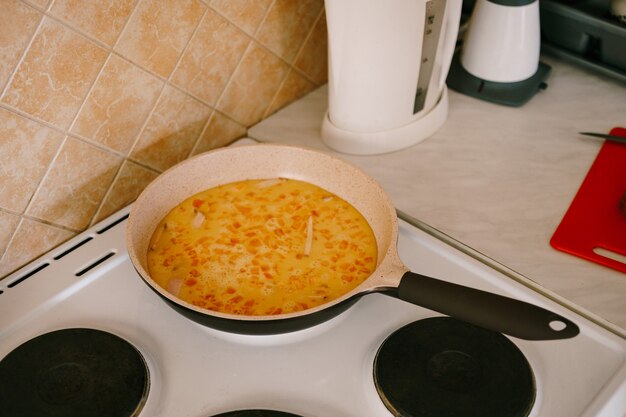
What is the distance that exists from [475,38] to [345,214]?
1.52 feet

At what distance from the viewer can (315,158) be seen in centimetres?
96

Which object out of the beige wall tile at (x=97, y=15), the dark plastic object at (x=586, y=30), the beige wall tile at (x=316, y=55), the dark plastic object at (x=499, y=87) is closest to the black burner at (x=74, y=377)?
the beige wall tile at (x=97, y=15)

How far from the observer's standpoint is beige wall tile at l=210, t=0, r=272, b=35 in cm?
101

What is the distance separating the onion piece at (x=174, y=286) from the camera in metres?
0.81

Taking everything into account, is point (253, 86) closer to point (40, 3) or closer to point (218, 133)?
point (218, 133)

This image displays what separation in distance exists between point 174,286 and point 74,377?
158 mm

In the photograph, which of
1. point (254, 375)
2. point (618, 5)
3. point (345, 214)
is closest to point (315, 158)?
point (345, 214)

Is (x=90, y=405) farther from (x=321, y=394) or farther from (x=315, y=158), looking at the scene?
(x=315, y=158)

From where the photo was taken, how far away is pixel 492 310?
2.18 ft

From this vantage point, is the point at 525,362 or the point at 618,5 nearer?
the point at 525,362

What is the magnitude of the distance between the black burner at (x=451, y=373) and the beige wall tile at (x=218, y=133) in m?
0.51

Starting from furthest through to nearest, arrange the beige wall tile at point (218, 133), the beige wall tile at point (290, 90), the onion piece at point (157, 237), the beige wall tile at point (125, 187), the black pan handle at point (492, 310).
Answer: the beige wall tile at point (290, 90), the beige wall tile at point (218, 133), the beige wall tile at point (125, 187), the onion piece at point (157, 237), the black pan handle at point (492, 310)

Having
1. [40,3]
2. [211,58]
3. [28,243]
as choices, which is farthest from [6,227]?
[211,58]

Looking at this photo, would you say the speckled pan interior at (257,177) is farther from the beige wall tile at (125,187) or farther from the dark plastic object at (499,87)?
the dark plastic object at (499,87)
